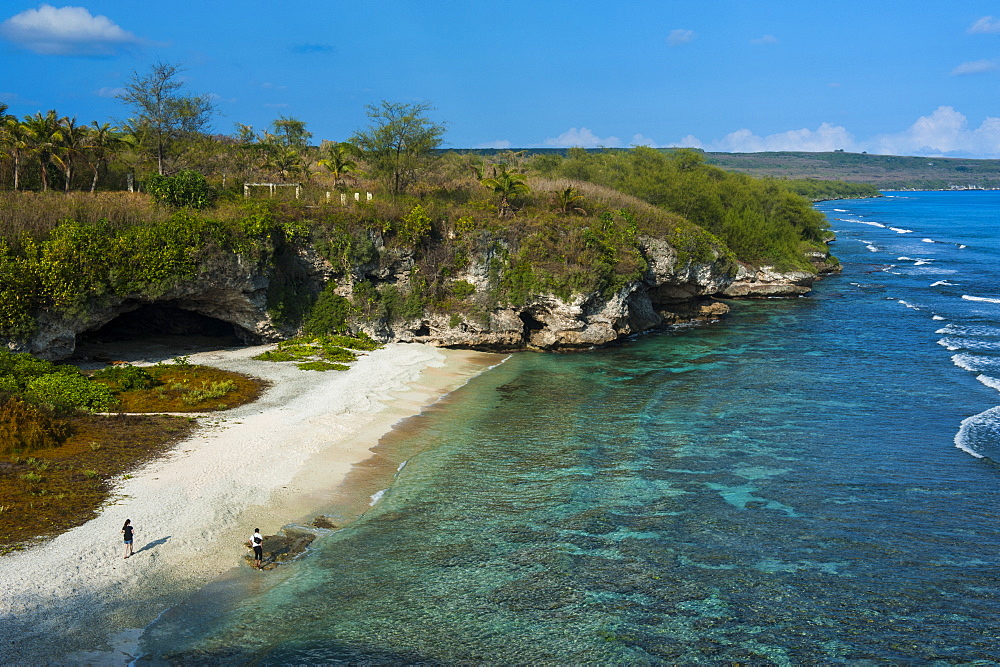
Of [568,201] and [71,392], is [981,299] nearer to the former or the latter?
[568,201]

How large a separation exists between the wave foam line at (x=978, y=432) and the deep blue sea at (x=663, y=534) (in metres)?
0.13

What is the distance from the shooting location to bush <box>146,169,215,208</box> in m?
37.3

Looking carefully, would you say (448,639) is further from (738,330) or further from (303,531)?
(738,330)

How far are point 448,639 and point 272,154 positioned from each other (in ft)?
149

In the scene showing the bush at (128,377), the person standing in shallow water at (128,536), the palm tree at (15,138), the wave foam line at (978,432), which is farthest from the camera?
the palm tree at (15,138)

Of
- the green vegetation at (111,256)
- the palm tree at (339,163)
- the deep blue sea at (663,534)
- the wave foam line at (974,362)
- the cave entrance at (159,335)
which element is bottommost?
the deep blue sea at (663,534)

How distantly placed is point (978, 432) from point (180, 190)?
40603mm

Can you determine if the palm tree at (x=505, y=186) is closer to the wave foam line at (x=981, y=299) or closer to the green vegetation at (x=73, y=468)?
the green vegetation at (x=73, y=468)

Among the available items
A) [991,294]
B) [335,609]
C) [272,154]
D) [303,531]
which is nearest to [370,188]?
[272,154]

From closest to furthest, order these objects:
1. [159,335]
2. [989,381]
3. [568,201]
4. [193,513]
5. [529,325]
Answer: [193,513]
[989,381]
[159,335]
[529,325]
[568,201]

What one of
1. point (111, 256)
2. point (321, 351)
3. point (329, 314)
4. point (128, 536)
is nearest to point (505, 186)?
point (329, 314)

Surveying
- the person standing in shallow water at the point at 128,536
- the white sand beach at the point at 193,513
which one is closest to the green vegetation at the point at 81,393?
the white sand beach at the point at 193,513

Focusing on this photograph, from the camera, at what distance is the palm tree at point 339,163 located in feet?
157

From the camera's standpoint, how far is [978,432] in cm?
2712
